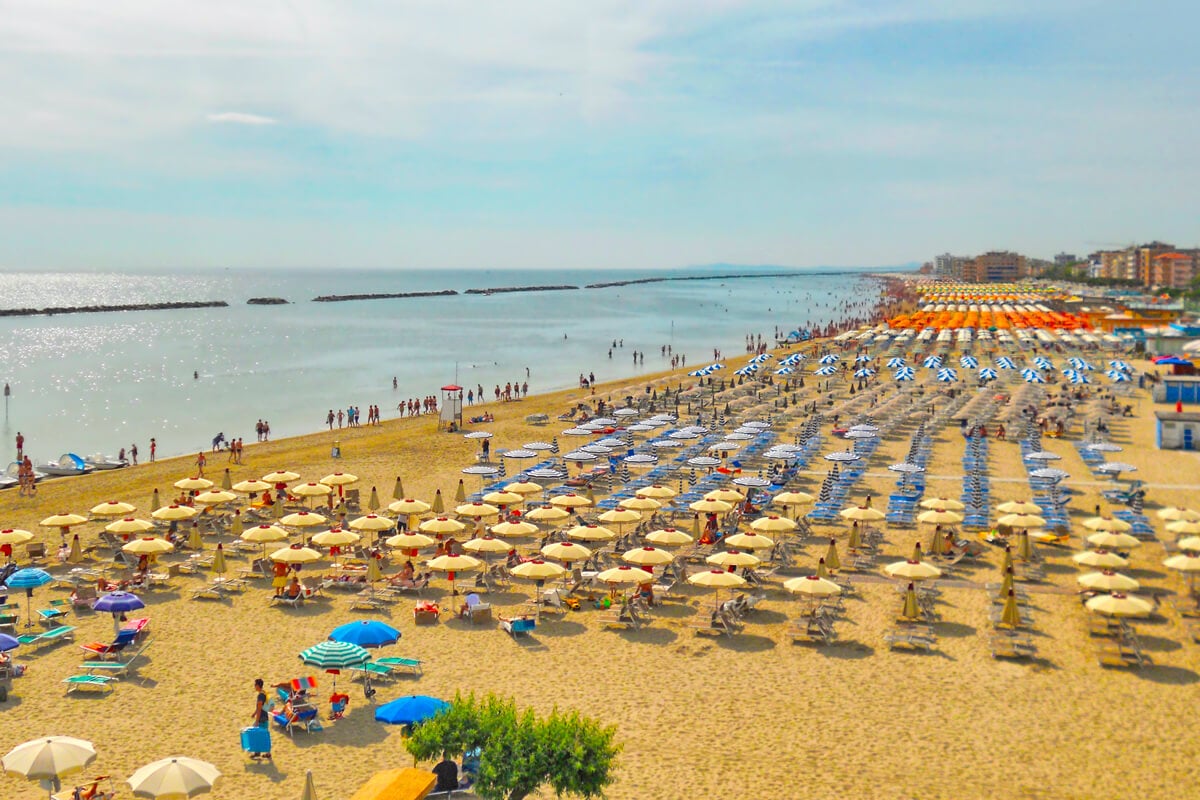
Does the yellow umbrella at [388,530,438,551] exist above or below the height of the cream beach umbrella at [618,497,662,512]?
below

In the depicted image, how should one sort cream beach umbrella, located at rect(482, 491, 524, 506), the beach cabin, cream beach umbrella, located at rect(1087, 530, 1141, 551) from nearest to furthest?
cream beach umbrella, located at rect(1087, 530, 1141, 551) < cream beach umbrella, located at rect(482, 491, 524, 506) < the beach cabin

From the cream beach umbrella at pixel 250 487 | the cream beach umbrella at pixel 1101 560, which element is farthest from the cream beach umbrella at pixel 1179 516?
the cream beach umbrella at pixel 250 487

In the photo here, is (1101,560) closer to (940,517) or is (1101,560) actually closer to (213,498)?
(940,517)

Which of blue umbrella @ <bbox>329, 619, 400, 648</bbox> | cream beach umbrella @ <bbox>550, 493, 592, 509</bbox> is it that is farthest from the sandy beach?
cream beach umbrella @ <bbox>550, 493, 592, 509</bbox>

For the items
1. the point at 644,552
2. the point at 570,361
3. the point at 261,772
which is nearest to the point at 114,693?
the point at 261,772

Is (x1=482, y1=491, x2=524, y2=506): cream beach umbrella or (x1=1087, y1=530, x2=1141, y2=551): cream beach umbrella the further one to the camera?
(x1=482, y1=491, x2=524, y2=506): cream beach umbrella

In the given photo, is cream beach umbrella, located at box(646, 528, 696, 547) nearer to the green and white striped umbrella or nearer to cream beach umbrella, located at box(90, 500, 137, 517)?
the green and white striped umbrella

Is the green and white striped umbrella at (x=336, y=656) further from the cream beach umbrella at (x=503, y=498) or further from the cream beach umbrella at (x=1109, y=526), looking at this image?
the cream beach umbrella at (x=1109, y=526)
